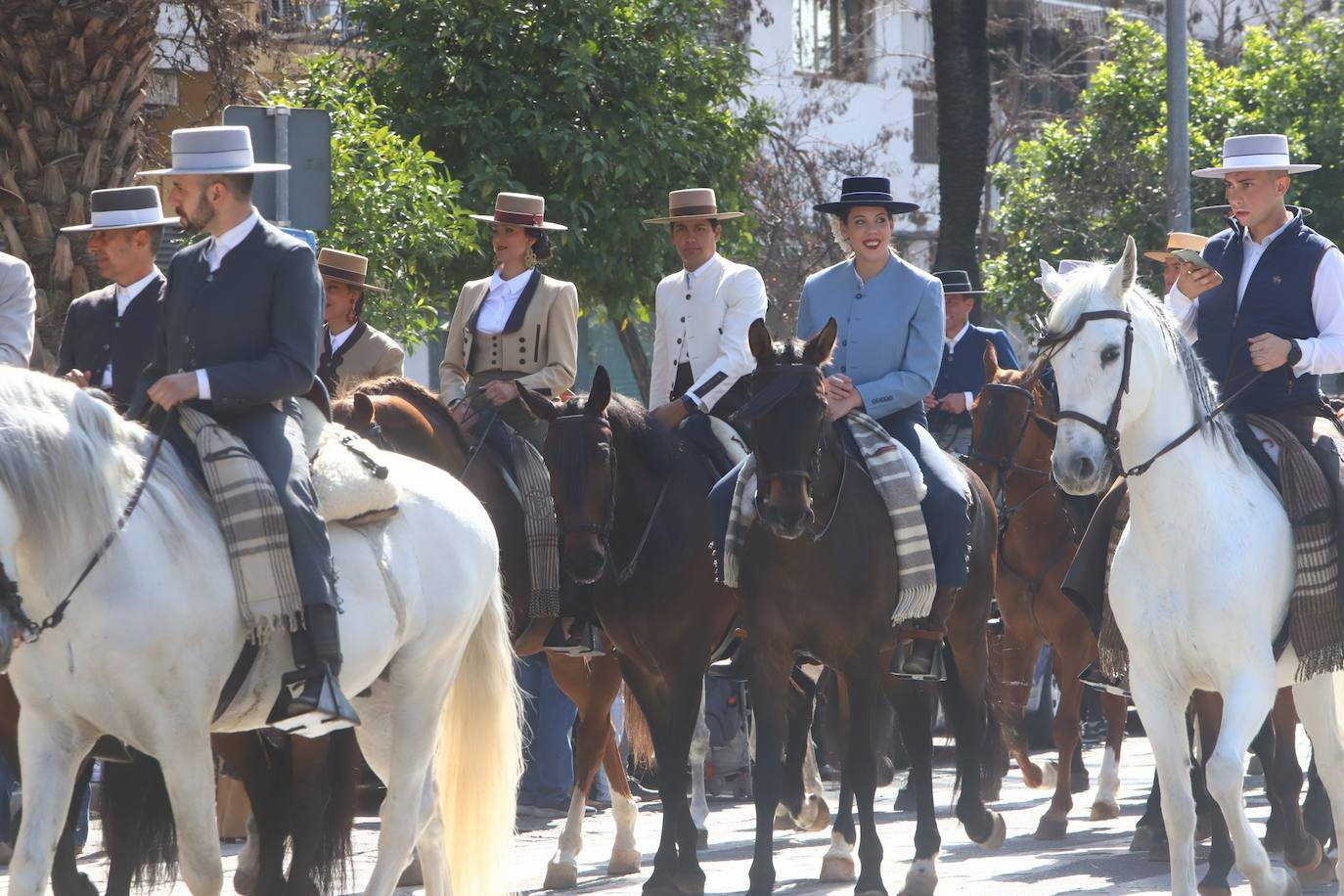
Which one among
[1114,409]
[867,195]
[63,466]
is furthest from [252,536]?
[867,195]

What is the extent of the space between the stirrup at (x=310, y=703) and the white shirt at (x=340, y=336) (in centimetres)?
402

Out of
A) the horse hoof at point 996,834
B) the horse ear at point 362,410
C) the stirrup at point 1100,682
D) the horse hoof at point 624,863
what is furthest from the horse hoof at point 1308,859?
the horse ear at point 362,410

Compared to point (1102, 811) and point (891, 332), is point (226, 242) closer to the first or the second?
point (891, 332)

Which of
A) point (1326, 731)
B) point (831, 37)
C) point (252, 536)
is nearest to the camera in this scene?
point (252, 536)

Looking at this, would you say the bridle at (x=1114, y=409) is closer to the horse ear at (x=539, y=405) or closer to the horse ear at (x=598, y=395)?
the horse ear at (x=598, y=395)

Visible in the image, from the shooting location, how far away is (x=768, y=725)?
812 centimetres

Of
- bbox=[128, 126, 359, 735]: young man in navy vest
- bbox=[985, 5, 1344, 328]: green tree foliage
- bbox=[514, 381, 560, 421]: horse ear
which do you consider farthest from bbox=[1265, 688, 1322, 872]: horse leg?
bbox=[985, 5, 1344, 328]: green tree foliage

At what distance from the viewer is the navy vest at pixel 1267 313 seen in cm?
782

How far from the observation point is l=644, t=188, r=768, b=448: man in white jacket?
938cm

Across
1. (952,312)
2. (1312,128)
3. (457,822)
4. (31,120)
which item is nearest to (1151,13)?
(1312,128)

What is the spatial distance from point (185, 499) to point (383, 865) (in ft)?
5.33

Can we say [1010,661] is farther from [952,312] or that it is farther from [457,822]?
[457,822]

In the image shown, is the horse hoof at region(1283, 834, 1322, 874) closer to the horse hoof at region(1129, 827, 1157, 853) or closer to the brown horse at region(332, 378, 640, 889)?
the horse hoof at region(1129, 827, 1157, 853)

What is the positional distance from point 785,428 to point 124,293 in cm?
309
